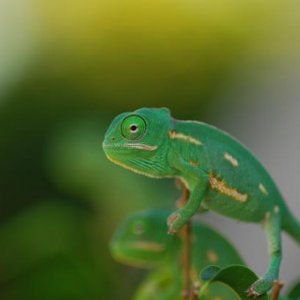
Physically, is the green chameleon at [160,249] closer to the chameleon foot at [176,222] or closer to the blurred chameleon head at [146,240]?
the blurred chameleon head at [146,240]

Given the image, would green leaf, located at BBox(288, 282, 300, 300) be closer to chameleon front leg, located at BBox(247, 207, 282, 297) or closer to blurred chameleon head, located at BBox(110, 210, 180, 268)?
chameleon front leg, located at BBox(247, 207, 282, 297)

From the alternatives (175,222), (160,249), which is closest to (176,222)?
(175,222)

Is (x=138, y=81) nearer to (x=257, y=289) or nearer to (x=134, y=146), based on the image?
(x=134, y=146)

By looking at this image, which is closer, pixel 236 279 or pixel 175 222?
pixel 236 279

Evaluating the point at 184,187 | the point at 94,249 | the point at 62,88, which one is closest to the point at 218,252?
the point at 184,187

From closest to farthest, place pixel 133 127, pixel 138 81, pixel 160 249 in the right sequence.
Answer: pixel 133 127
pixel 160 249
pixel 138 81

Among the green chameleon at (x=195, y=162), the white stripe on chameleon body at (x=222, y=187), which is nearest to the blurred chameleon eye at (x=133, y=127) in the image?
the green chameleon at (x=195, y=162)

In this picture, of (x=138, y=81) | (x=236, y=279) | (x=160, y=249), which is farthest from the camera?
(x=138, y=81)

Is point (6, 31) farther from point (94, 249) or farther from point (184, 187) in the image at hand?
point (184, 187)

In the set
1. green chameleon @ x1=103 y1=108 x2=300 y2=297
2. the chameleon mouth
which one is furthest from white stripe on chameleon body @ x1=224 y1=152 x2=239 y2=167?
the chameleon mouth

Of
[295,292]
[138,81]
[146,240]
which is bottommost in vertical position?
[138,81]
